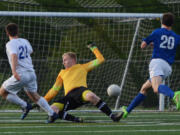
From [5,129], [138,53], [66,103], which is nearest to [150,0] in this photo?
[138,53]

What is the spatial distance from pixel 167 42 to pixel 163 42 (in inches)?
2.8

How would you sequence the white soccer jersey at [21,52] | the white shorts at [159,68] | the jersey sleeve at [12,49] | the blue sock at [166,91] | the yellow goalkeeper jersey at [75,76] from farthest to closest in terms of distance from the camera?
the yellow goalkeeper jersey at [75,76] < the white soccer jersey at [21,52] < the jersey sleeve at [12,49] < the white shorts at [159,68] < the blue sock at [166,91]

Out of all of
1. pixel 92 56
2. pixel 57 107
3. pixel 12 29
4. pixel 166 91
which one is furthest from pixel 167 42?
pixel 92 56

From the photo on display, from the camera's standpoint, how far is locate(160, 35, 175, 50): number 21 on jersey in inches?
331

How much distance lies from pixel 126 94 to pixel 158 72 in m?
6.41

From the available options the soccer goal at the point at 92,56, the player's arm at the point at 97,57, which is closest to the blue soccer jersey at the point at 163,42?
the player's arm at the point at 97,57

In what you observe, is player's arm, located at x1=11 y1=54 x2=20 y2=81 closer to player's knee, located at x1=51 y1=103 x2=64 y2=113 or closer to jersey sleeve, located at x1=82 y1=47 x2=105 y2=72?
player's knee, located at x1=51 y1=103 x2=64 y2=113

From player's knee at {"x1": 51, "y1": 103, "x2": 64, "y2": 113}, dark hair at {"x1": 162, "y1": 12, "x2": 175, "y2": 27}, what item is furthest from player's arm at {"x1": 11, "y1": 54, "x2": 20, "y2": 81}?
dark hair at {"x1": 162, "y1": 12, "x2": 175, "y2": 27}

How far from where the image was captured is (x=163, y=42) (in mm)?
8414

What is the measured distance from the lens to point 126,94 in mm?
14617

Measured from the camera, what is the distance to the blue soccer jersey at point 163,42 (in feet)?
27.5

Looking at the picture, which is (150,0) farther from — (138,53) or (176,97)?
(176,97)

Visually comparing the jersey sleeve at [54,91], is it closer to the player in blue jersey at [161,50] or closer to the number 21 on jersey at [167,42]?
the player in blue jersey at [161,50]

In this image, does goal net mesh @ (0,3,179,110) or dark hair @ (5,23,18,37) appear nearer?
dark hair @ (5,23,18,37)
